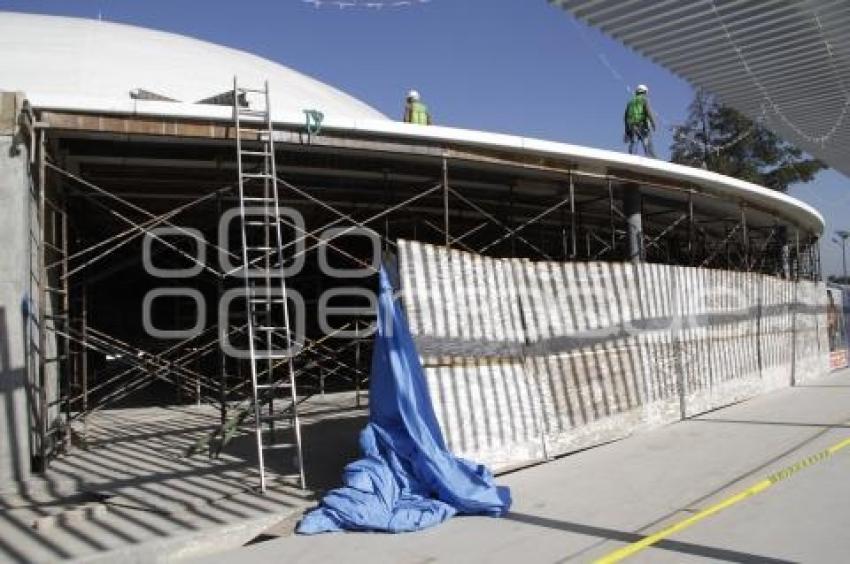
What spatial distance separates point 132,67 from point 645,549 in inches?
456

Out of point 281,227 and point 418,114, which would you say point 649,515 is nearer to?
point 418,114

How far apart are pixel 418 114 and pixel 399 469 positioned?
21.9 feet

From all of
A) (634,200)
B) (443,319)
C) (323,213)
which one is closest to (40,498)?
(443,319)

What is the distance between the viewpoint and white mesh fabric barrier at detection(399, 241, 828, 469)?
7.86 meters

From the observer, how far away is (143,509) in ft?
21.6

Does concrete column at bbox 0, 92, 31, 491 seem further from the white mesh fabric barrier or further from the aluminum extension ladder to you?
the white mesh fabric barrier

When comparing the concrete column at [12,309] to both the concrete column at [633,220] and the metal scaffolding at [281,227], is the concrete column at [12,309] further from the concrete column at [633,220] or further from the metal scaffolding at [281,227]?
the concrete column at [633,220]

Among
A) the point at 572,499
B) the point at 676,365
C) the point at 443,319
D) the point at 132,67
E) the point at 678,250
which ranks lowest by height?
the point at 572,499

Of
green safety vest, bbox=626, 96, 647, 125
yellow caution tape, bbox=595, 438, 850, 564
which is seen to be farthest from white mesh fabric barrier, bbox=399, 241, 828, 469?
green safety vest, bbox=626, 96, 647, 125

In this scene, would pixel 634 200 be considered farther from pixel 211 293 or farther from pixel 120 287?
pixel 120 287

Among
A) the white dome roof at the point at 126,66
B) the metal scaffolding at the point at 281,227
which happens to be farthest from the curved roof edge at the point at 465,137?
the white dome roof at the point at 126,66

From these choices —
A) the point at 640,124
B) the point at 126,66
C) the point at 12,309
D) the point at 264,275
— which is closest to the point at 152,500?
the point at 12,309

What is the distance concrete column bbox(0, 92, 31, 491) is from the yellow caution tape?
5687 millimetres

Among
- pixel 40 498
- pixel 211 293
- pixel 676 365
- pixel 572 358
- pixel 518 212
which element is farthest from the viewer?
pixel 211 293
